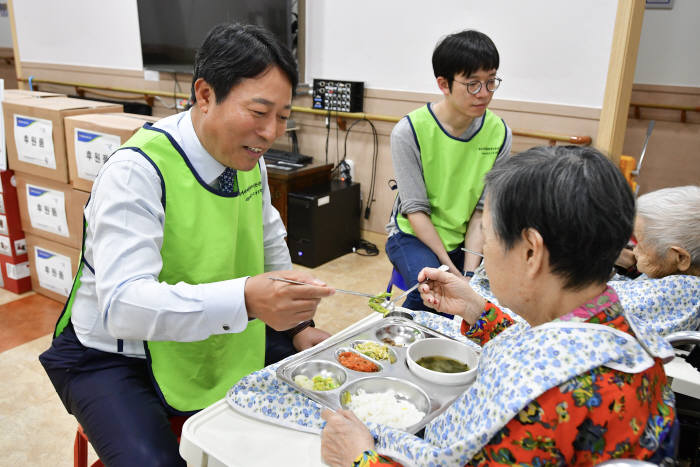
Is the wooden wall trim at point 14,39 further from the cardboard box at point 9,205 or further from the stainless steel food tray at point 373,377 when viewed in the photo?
the stainless steel food tray at point 373,377

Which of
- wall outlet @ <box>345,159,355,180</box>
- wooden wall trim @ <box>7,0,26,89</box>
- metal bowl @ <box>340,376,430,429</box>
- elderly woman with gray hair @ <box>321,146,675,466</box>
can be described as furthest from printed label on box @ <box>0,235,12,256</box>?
wooden wall trim @ <box>7,0,26,89</box>

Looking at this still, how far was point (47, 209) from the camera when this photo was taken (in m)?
2.76

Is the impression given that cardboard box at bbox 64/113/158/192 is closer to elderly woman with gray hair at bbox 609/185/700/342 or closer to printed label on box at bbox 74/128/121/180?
printed label on box at bbox 74/128/121/180

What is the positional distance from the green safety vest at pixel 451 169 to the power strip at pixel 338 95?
163cm

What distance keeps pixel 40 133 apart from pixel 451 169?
2.02m

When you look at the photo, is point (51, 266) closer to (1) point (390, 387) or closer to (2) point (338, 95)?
(2) point (338, 95)

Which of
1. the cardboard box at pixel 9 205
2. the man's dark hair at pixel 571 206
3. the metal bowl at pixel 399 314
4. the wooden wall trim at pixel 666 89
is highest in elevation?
the wooden wall trim at pixel 666 89

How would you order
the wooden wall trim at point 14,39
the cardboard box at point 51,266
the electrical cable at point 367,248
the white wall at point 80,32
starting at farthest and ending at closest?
1. the wooden wall trim at point 14,39
2. the white wall at point 80,32
3. the electrical cable at point 367,248
4. the cardboard box at point 51,266

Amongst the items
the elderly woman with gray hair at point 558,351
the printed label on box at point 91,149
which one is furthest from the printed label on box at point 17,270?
the elderly woman with gray hair at point 558,351

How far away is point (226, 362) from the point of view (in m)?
1.38

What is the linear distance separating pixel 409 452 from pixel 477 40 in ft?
5.40

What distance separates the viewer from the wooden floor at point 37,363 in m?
1.92

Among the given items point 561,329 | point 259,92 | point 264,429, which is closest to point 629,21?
point 259,92

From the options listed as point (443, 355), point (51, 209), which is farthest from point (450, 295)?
point (51, 209)
